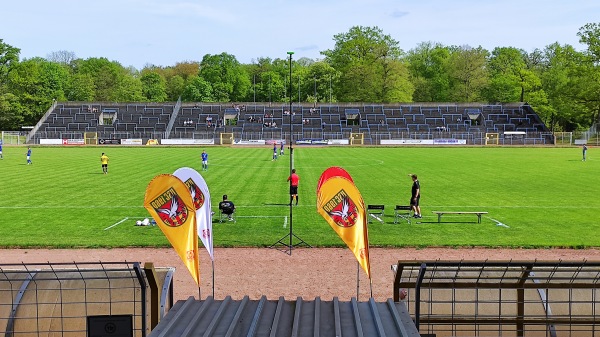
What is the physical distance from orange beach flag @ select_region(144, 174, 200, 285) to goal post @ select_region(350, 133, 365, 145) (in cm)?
7499

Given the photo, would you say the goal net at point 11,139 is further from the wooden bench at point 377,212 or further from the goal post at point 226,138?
the wooden bench at point 377,212

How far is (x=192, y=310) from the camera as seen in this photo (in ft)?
18.5

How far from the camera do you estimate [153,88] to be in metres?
124

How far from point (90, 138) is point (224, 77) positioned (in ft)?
165

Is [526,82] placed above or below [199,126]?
above

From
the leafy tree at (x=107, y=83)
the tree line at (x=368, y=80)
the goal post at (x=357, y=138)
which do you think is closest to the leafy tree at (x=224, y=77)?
the tree line at (x=368, y=80)

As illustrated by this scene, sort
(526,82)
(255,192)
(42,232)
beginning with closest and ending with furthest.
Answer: (42,232) < (255,192) < (526,82)

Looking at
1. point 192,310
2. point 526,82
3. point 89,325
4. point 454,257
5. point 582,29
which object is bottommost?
point 454,257

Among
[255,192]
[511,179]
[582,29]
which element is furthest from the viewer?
[582,29]

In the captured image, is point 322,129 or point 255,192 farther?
point 322,129

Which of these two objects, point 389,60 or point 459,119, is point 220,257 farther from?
point 389,60

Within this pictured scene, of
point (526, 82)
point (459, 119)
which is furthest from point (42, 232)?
point (526, 82)

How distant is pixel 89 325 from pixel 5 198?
23.3 metres

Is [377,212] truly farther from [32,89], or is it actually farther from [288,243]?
[32,89]
